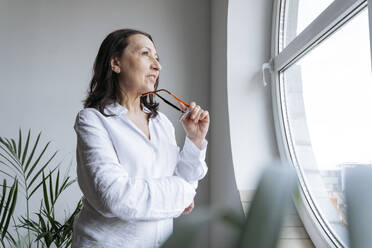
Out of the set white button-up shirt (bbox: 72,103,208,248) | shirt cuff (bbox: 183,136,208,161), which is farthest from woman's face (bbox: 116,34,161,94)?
shirt cuff (bbox: 183,136,208,161)

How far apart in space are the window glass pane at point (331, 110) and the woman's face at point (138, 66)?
67 centimetres

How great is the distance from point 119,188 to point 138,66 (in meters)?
0.48

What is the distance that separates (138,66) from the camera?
1.24m

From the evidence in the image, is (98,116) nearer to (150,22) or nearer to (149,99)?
(149,99)

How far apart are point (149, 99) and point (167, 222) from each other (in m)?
0.50

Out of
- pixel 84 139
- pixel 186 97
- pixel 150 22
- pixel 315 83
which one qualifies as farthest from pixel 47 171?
pixel 315 83

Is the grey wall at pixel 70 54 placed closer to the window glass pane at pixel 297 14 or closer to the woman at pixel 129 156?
the window glass pane at pixel 297 14

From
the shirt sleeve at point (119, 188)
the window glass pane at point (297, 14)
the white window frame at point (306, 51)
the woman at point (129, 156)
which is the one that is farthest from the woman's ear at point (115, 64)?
the window glass pane at point (297, 14)

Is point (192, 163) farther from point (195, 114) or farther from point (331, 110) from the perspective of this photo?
point (331, 110)

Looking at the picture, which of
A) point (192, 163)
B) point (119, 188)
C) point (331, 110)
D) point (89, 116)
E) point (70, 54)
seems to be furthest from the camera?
point (70, 54)

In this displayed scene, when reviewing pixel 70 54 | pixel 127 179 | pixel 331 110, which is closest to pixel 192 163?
pixel 127 179

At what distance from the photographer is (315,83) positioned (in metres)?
1.69

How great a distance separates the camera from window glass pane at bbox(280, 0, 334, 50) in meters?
1.67

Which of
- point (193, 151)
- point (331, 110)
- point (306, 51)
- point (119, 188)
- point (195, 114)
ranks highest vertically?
point (306, 51)
